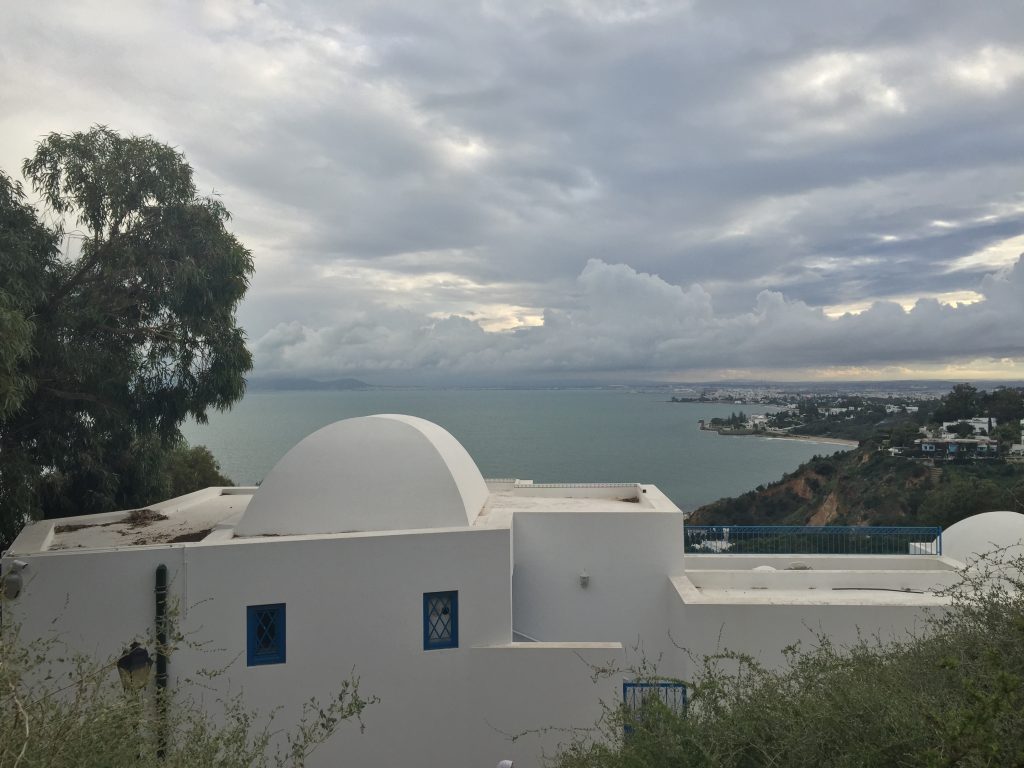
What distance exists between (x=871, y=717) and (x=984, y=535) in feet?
33.8

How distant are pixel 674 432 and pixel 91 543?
11051 cm

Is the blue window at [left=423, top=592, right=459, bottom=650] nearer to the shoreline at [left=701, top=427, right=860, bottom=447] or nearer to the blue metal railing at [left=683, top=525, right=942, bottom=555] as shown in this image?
the blue metal railing at [left=683, top=525, right=942, bottom=555]

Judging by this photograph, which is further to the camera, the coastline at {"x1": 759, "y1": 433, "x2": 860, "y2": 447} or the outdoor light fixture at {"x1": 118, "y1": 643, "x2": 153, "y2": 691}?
the coastline at {"x1": 759, "y1": 433, "x2": 860, "y2": 447}

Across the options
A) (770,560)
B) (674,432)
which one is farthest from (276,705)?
(674,432)

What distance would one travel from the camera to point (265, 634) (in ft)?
27.7

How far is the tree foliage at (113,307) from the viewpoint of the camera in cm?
989

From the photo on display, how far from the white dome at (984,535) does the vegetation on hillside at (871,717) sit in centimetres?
713

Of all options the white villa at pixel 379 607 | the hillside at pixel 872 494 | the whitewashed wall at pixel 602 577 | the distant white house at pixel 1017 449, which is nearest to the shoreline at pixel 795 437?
the hillside at pixel 872 494

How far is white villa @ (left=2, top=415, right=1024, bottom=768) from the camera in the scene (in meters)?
8.23

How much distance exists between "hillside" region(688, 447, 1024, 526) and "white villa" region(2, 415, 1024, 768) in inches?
526

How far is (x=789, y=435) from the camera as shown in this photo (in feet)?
255

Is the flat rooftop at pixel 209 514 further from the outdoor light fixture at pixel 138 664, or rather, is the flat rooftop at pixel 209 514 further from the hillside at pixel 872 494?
the hillside at pixel 872 494

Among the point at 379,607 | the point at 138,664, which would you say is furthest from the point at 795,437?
the point at 138,664

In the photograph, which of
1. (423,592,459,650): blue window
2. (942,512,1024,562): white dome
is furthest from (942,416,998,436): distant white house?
(423,592,459,650): blue window
